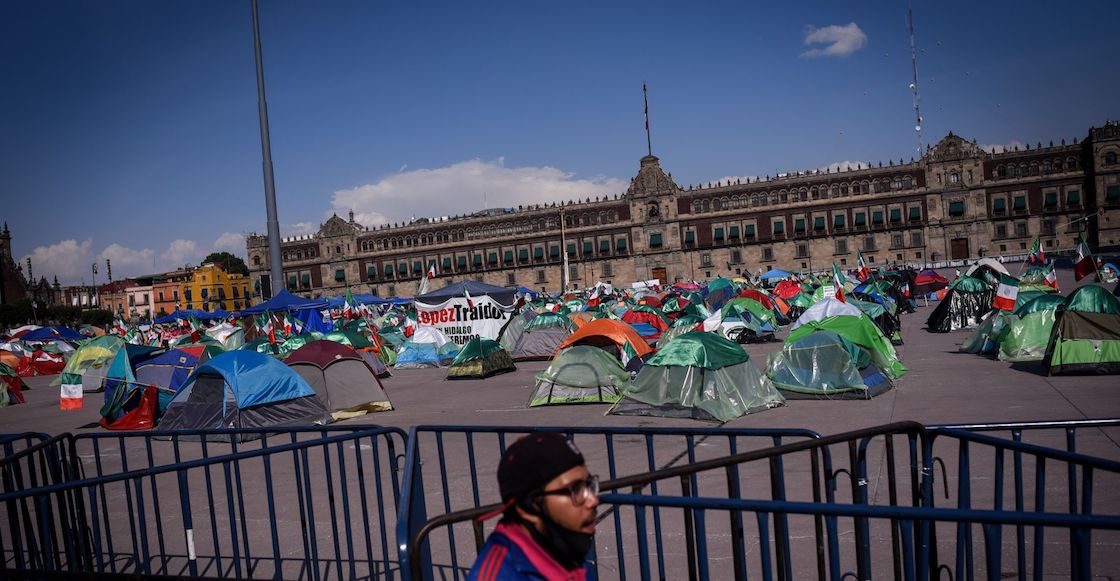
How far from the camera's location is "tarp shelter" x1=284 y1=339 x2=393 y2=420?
43.0 feet

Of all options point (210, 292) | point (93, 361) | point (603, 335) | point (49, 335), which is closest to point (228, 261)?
point (210, 292)

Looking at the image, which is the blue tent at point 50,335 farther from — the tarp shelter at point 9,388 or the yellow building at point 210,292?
the yellow building at point 210,292

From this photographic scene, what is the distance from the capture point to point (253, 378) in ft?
37.2

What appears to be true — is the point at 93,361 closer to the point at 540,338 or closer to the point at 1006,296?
the point at 540,338

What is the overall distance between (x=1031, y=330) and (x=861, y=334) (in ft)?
12.1

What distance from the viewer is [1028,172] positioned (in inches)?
2355

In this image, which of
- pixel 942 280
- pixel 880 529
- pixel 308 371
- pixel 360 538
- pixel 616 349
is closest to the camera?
pixel 880 529

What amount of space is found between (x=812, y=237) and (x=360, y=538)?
209ft

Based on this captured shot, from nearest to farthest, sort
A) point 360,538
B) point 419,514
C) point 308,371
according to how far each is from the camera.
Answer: point 419,514 < point 360,538 < point 308,371

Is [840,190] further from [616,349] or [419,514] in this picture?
[419,514]

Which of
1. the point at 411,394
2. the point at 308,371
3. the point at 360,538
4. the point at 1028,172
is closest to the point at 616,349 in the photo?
the point at 411,394

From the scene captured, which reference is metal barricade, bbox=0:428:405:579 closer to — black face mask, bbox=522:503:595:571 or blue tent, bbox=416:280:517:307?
black face mask, bbox=522:503:595:571

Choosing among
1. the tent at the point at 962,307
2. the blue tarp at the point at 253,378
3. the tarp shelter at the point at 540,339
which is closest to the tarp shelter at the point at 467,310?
the tarp shelter at the point at 540,339

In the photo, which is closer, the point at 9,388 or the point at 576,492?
the point at 576,492
